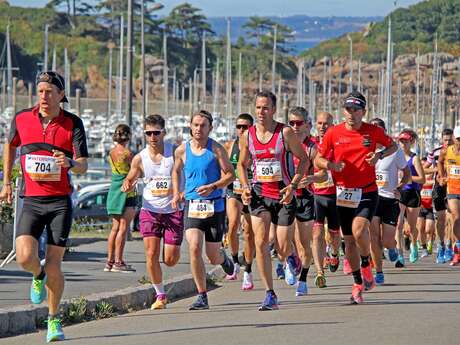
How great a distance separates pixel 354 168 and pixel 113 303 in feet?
9.42

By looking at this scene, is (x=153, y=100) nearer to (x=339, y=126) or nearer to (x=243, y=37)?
(x=243, y=37)

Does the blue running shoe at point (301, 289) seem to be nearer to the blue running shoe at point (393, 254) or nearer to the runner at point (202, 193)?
the runner at point (202, 193)

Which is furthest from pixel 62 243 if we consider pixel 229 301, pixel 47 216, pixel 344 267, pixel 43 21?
pixel 43 21

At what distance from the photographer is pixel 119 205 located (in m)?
17.8

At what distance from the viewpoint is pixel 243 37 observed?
15112 centimetres

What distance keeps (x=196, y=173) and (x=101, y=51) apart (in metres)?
121

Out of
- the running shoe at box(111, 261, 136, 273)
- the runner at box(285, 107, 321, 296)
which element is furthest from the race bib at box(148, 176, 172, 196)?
the running shoe at box(111, 261, 136, 273)

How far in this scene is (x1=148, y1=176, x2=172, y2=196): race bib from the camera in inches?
560

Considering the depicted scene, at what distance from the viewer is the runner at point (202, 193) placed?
13617 mm

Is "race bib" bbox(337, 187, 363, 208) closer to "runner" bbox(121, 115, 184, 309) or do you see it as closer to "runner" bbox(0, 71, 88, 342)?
"runner" bbox(121, 115, 184, 309)

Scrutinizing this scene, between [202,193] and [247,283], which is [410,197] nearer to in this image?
[247,283]

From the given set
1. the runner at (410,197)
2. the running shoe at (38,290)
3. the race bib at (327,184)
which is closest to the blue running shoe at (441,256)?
the runner at (410,197)

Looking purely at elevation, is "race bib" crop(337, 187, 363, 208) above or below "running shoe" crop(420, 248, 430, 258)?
above

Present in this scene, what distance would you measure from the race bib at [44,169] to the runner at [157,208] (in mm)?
2729
